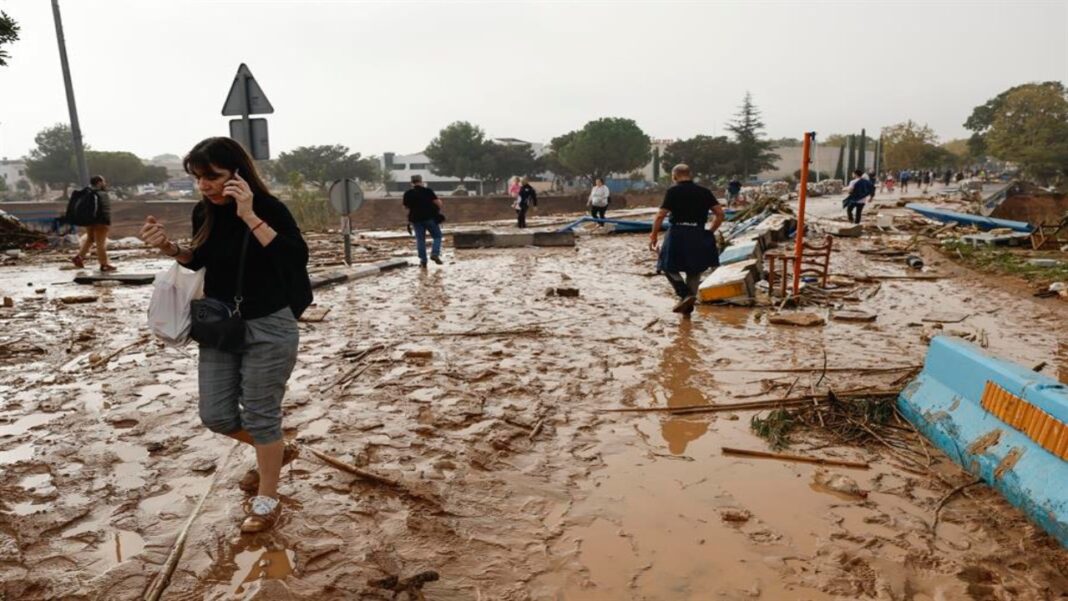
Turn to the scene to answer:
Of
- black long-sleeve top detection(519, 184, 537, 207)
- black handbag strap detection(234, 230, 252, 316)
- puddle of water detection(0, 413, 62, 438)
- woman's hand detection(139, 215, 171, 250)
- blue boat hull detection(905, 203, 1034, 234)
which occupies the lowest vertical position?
puddle of water detection(0, 413, 62, 438)

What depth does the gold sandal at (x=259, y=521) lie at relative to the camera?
2.69 metres

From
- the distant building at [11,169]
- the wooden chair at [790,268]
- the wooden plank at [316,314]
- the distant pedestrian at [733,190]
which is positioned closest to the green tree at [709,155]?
the distant pedestrian at [733,190]

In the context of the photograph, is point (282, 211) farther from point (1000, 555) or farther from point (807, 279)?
point (807, 279)

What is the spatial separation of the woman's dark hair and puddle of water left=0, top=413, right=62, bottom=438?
2.31 meters

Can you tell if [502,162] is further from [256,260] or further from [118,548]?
[118,548]

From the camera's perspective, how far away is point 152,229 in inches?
103

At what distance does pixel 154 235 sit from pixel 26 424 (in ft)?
7.86

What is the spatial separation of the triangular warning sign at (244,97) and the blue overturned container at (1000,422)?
6.95 meters

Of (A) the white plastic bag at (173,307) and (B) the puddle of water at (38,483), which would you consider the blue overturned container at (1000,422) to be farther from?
(B) the puddle of water at (38,483)

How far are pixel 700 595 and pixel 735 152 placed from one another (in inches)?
2828

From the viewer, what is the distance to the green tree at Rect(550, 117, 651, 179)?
7006 centimetres

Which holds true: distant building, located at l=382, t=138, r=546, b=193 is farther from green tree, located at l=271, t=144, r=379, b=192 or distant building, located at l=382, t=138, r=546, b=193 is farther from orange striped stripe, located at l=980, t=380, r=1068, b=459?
orange striped stripe, located at l=980, t=380, r=1068, b=459

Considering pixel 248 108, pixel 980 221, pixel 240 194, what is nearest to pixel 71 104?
pixel 248 108

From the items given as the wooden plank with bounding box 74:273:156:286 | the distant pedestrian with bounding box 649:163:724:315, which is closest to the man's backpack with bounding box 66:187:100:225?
the wooden plank with bounding box 74:273:156:286
